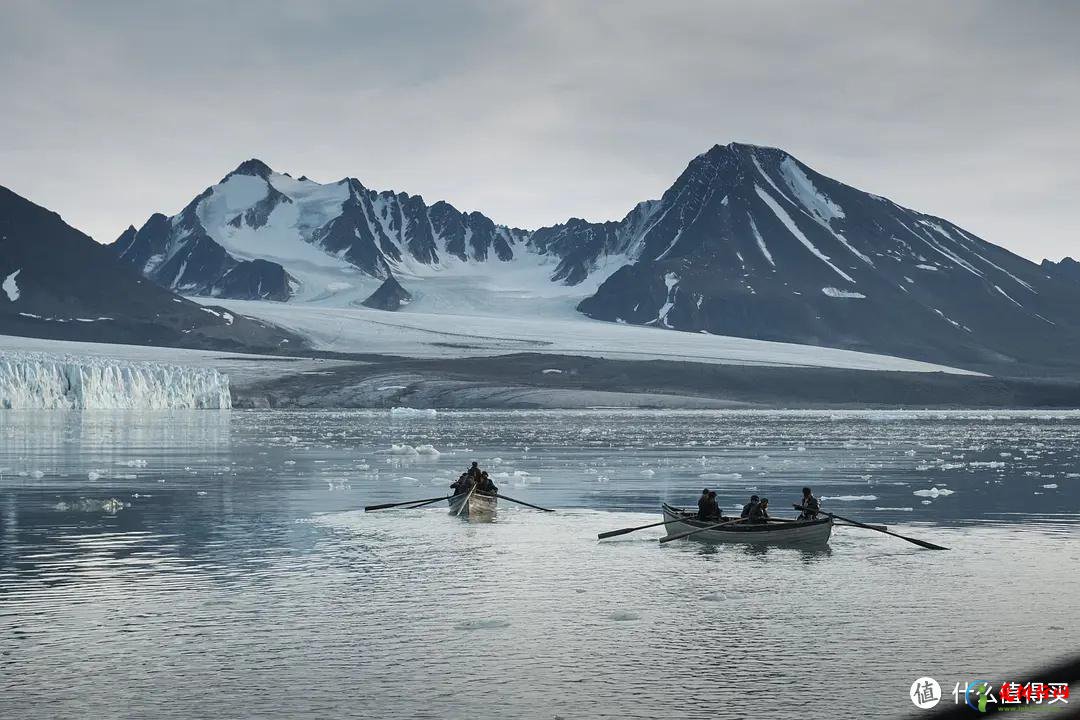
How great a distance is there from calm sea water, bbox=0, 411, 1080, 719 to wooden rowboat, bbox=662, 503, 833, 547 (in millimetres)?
462

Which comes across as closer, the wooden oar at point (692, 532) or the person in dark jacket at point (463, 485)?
the wooden oar at point (692, 532)

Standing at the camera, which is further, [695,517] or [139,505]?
[139,505]

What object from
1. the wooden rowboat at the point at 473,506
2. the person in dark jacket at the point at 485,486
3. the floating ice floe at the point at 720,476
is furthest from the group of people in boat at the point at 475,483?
the floating ice floe at the point at 720,476

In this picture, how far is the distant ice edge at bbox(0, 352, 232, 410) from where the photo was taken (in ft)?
336

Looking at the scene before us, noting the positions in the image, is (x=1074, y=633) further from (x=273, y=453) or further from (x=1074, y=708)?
(x=273, y=453)

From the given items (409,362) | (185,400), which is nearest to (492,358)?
(409,362)

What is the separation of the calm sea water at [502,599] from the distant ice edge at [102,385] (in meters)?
63.8

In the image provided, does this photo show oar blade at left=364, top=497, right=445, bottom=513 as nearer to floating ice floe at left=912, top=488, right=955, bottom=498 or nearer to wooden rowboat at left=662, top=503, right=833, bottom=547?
wooden rowboat at left=662, top=503, right=833, bottom=547

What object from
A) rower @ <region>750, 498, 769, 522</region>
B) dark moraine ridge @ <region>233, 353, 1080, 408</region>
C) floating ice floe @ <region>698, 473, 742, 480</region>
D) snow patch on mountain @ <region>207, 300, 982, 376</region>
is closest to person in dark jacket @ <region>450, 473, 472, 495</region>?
rower @ <region>750, 498, 769, 522</region>

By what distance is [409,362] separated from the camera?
485ft

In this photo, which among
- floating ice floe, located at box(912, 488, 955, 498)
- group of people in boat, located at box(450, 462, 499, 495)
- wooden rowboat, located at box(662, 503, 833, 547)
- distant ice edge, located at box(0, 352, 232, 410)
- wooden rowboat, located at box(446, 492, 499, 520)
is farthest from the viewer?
distant ice edge, located at box(0, 352, 232, 410)

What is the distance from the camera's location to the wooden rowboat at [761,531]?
25688 mm

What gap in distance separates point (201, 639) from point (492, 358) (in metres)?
141

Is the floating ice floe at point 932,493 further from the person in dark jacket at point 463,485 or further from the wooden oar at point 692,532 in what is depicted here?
the person in dark jacket at point 463,485
